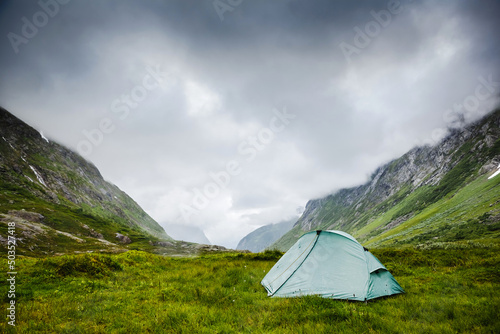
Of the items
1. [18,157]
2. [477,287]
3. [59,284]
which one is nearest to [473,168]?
[477,287]

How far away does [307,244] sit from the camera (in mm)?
12883

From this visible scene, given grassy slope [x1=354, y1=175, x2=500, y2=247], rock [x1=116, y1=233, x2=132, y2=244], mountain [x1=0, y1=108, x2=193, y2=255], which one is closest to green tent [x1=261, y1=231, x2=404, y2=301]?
mountain [x1=0, y1=108, x2=193, y2=255]

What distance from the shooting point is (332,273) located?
35.5ft

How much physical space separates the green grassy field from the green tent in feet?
2.04

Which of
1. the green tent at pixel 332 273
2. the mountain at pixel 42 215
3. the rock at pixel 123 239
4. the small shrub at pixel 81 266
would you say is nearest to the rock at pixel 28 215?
the mountain at pixel 42 215

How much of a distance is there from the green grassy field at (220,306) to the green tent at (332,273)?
62 cm

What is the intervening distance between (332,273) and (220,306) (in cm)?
550

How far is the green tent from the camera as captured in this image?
10125 mm

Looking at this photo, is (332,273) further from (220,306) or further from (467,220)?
(467,220)

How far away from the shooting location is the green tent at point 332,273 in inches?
399

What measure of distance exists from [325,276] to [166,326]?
286 inches

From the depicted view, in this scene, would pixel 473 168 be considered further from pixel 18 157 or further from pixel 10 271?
pixel 18 157

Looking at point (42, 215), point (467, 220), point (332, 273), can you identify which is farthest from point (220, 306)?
point (42, 215)

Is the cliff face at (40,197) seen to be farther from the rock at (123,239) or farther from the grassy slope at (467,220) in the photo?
the grassy slope at (467,220)
